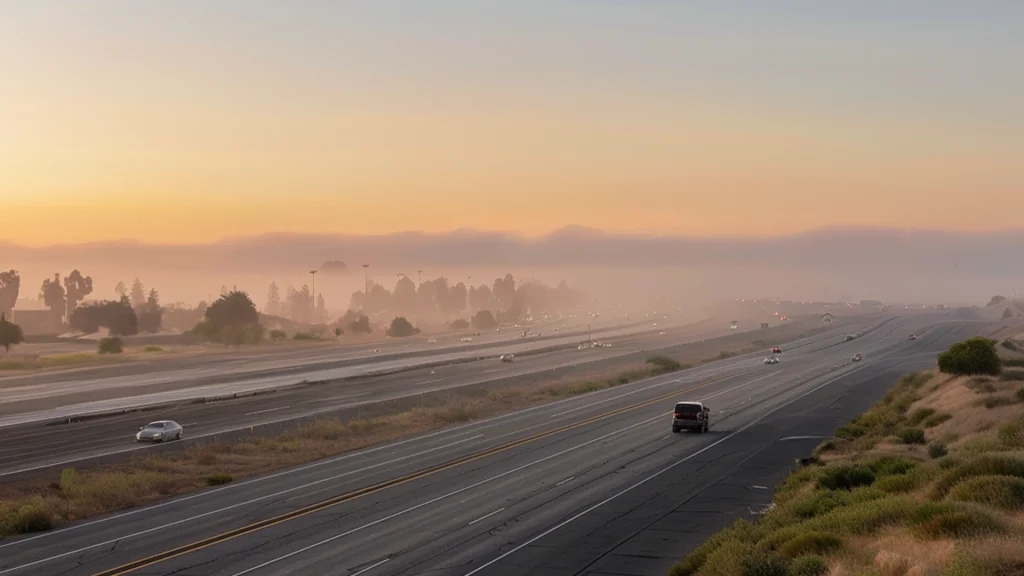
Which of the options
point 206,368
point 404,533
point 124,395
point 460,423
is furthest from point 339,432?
point 206,368

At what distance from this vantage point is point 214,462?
167 ft

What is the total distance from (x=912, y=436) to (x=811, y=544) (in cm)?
3072

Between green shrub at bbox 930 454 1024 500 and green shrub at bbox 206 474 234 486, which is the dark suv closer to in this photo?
green shrub at bbox 206 474 234 486

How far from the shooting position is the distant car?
198 feet

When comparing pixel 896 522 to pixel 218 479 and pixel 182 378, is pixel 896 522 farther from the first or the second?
pixel 182 378

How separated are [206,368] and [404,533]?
105 m

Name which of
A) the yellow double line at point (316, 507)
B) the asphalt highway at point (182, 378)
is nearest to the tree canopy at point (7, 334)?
the asphalt highway at point (182, 378)

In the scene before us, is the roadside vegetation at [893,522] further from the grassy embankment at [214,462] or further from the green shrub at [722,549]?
the grassy embankment at [214,462]

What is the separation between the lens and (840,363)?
119 metres

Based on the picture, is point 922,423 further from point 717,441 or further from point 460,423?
point 460,423

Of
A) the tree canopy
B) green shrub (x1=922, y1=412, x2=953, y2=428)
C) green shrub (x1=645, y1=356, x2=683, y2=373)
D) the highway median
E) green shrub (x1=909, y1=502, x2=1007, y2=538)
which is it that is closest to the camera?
green shrub (x1=909, y1=502, x2=1007, y2=538)

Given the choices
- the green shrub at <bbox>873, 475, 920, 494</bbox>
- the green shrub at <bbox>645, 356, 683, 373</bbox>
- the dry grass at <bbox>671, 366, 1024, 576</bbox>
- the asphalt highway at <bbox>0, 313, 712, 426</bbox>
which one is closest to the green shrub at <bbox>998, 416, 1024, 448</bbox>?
the dry grass at <bbox>671, 366, 1024, 576</bbox>

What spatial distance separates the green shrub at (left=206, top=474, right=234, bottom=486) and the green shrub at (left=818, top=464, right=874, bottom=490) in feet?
90.8

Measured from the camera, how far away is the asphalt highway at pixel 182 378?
283 ft
